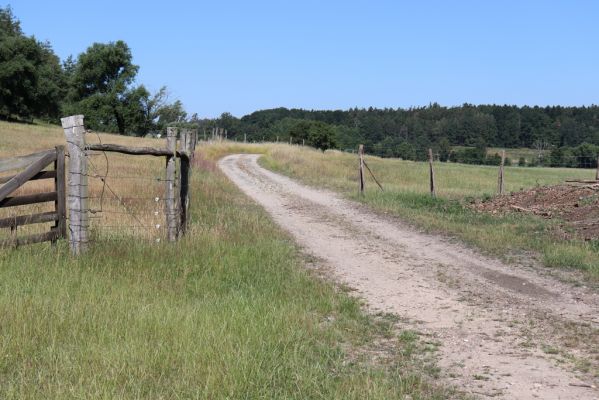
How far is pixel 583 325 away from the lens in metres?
6.06

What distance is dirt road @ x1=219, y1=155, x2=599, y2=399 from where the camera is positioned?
4.69 meters

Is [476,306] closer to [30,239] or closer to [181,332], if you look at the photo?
[181,332]

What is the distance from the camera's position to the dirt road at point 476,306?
4.69m

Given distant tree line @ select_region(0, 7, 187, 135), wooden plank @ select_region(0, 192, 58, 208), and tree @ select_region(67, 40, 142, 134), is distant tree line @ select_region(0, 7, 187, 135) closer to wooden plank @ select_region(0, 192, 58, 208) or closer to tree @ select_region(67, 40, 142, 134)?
tree @ select_region(67, 40, 142, 134)

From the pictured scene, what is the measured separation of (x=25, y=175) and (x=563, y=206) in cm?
1286

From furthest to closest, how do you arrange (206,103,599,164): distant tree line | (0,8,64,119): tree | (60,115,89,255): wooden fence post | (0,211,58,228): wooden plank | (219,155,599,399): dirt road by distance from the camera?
(206,103,599,164): distant tree line < (0,8,64,119): tree < (60,115,89,255): wooden fence post < (0,211,58,228): wooden plank < (219,155,599,399): dirt road

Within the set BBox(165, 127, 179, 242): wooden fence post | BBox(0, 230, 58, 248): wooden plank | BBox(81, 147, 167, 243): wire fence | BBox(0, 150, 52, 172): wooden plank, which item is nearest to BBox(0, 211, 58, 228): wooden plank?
BBox(0, 230, 58, 248): wooden plank

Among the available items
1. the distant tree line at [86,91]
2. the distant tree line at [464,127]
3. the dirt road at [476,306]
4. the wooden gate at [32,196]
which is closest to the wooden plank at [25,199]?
the wooden gate at [32,196]

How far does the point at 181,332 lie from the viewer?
16.1ft

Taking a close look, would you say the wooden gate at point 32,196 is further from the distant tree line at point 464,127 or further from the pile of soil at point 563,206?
the distant tree line at point 464,127

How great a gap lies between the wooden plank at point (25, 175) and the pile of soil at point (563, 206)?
9.68 m

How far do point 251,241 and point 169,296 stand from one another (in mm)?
3836

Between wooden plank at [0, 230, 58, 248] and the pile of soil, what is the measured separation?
9532 millimetres

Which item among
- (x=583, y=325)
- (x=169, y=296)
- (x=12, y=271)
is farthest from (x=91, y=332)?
(x=583, y=325)
